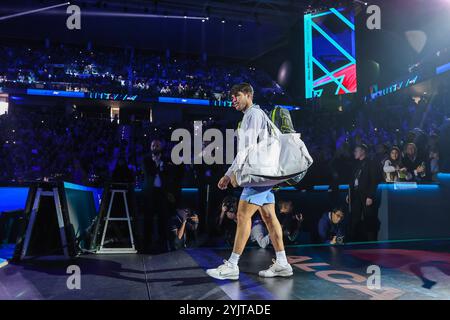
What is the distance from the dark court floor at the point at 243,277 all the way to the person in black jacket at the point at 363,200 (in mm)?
959

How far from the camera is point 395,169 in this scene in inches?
210

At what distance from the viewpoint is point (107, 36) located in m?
15.6

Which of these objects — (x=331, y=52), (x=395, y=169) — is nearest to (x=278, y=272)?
(x=395, y=169)

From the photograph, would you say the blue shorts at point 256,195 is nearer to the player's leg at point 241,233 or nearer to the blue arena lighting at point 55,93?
the player's leg at point 241,233

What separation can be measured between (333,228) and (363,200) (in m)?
0.57

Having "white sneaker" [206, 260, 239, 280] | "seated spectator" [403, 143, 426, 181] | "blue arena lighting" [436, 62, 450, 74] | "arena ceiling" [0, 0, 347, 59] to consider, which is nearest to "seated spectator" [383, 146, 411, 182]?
"seated spectator" [403, 143, 426, 181]

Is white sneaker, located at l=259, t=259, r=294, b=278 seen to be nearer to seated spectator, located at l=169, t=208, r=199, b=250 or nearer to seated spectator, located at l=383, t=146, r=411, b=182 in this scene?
seated spectator, located at l=169, t=208, r=199, b=250

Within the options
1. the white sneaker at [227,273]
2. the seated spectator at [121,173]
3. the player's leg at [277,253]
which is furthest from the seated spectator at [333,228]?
the seated spectator at [121,173]

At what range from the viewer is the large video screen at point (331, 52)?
10492 mm

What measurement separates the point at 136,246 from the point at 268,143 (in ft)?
6.87

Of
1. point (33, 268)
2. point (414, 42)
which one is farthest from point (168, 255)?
point (414, 42)

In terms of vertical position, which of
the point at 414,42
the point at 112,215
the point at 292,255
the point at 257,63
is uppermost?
the point at 257,63

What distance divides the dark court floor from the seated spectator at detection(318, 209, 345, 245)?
31.5 inches
